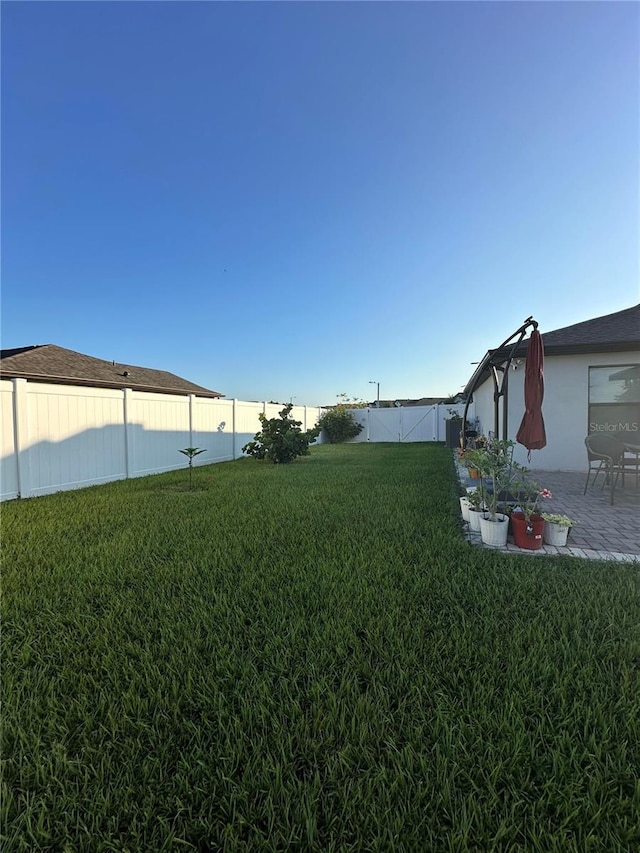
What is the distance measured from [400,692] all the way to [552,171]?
9.74 m

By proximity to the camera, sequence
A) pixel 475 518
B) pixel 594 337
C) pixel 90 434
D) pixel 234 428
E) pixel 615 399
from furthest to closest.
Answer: pixel 234 428, pixel 594 337, pixel 615 399, pixel 90 434, pixel 475 518

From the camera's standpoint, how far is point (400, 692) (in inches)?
69.7

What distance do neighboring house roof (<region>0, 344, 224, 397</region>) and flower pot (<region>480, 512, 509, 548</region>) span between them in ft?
40.0

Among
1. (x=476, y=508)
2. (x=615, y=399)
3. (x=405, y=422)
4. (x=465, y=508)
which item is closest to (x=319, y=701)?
(x=476, y=508)

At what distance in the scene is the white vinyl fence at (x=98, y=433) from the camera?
5.74 m

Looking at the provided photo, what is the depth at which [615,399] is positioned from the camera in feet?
25.8

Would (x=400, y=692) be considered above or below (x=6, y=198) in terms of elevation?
below

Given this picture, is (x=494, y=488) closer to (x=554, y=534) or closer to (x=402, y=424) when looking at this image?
(x=554, y=534)

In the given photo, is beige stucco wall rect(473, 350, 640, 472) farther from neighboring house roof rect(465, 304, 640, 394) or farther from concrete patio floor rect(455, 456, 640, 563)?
concrete patio floor rect(455, 456, 640, 563)

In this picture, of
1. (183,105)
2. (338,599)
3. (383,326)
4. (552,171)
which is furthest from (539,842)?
(383,326)

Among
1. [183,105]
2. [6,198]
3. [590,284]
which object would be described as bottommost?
[590,284]

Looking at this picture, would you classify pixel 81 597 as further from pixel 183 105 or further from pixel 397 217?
pixel 397 217

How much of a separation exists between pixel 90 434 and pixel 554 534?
801cm

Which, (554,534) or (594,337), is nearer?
(554,534)
